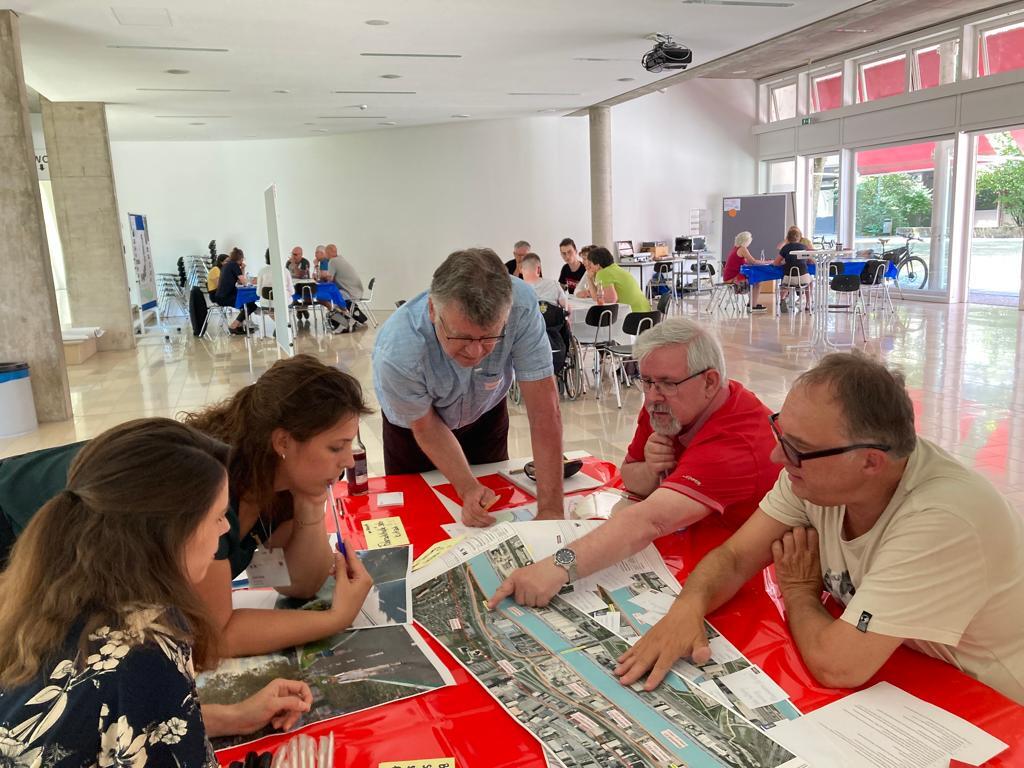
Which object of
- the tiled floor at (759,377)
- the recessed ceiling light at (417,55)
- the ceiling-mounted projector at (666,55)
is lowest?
the tiled floor at (759,377)

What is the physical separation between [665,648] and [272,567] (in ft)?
2.70

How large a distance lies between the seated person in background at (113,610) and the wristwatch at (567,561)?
0.75 m

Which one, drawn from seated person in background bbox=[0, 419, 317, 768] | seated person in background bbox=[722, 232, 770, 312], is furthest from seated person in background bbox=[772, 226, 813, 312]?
seated person in background bbox=[0, 419, 317, 768]

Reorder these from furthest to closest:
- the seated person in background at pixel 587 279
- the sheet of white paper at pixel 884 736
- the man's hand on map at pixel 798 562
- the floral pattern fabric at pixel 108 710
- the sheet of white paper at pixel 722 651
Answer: the seated person in background at pixel 587 279
the man's hand on map at pixel 798 562
the sheet of white paper at pixel 722 651
the sheet of white paper at pixel 884 736
the floral pattern fabric at pixel 108 710

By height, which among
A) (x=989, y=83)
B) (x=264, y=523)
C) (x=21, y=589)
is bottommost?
(x=264, y=523)

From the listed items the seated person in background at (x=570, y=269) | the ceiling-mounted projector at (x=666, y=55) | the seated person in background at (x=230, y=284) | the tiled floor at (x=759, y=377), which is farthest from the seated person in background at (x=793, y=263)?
the seated person in background at (x=230, y=284)

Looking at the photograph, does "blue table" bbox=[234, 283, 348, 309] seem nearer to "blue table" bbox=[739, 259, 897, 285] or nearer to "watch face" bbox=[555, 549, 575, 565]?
"blue table" bbox=[739, 259, 897, 285]

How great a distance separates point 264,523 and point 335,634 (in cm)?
28

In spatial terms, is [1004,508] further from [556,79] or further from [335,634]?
[556,79]

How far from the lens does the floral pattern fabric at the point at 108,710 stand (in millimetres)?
827

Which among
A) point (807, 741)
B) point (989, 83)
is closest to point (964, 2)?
point (989, 83)

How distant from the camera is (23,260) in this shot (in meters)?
6.55

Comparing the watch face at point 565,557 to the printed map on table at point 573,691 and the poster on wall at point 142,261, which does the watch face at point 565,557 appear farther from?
the poster on wall at point 142,261

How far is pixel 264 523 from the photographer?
154 centimetres
